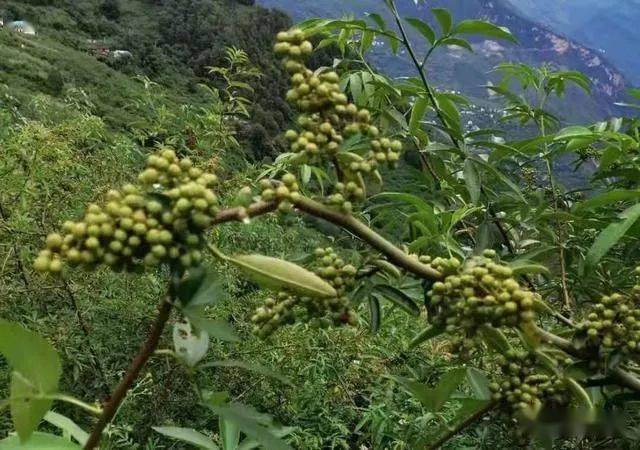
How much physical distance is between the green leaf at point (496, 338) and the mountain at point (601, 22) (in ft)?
302

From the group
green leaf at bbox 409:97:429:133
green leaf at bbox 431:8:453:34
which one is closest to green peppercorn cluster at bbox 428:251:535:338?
green leaf at bbox 409:97:429:133

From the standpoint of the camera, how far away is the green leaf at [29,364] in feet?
2.05

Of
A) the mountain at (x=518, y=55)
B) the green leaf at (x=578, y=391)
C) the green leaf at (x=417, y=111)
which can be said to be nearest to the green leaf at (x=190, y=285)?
the green leaf at (x=578, y=391)

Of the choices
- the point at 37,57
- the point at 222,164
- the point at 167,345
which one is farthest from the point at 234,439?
the point at 37,57

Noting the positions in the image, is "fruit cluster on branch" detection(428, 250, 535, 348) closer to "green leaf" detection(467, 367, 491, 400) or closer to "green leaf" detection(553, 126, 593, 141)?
"green leaf" detection(467, 367, 491, 400)

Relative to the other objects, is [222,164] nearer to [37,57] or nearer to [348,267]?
[348,267]

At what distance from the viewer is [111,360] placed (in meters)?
3.15

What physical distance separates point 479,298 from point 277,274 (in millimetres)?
225

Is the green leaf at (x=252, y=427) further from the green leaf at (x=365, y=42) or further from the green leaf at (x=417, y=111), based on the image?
the green leaf at (x=365, y=42)

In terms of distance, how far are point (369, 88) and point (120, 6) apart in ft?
137

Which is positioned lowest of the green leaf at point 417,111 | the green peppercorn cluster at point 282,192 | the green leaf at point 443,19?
the green leaf at point 417,111

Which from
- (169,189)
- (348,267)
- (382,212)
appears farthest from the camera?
(382,212)

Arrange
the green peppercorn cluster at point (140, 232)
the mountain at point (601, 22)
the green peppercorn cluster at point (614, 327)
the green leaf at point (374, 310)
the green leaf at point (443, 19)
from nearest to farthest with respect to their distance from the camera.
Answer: the green peppercorn cluster at point (140, 232) < the green peppercorn cluster at point (614, 327) < the green leaf at point (374, 310) < the green leaf at point (443, 19) < the mountain at point (601, 22)

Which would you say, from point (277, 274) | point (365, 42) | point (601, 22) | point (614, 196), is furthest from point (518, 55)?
point (277, 274)
